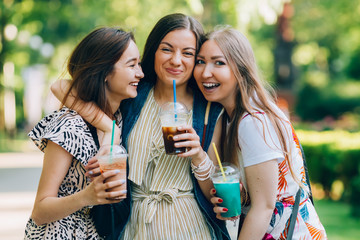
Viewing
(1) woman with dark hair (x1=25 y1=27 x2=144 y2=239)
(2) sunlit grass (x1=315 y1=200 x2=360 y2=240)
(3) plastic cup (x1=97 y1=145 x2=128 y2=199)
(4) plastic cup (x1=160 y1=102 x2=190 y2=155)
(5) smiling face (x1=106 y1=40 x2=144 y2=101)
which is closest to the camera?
(3) plastic cup (x1=97 y1=145 x2=128 y2=199)

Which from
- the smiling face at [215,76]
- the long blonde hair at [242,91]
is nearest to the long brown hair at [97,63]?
the smiling face at [215,76]

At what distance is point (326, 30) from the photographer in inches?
978

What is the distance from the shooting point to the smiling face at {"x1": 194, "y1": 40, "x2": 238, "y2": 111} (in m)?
3.02

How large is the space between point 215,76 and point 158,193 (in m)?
0.84

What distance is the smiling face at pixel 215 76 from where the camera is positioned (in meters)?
3.02

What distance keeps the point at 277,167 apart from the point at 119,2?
13.0 metres

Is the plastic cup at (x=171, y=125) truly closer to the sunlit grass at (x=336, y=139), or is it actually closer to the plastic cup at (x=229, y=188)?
the plastic cup at (x=229, y=188)

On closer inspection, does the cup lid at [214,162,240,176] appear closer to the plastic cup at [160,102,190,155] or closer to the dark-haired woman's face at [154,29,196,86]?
the plastic cup at [160,102,190,155]

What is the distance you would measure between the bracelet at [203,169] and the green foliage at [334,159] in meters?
5.53

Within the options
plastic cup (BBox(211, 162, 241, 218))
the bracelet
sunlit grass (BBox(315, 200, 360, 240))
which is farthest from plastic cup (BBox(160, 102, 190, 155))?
sunlit grass (BBox(315, 200, 360, 240))

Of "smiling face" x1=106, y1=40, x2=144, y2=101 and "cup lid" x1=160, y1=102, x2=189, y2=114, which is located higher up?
"smiling face" x1=106, y1=40, x2=144, y2=101

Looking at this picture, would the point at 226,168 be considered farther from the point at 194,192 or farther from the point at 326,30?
the point at 326,30

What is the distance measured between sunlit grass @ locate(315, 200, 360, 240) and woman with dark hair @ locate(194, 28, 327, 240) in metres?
4.39

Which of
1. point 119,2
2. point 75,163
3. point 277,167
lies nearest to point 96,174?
point 75,163
